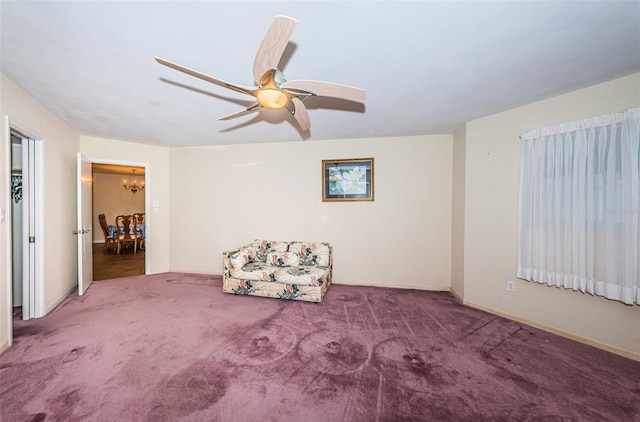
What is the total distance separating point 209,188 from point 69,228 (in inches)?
78.0

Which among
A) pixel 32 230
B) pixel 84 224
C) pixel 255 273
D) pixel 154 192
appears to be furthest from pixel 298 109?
pixel 154 192

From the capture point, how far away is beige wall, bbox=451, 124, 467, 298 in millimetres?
3273

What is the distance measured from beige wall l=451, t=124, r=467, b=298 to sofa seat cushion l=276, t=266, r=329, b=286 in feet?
6.40

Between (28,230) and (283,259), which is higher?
(28,230)

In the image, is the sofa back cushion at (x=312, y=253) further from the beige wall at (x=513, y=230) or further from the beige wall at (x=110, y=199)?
the beige wall at (x=110, y=199)

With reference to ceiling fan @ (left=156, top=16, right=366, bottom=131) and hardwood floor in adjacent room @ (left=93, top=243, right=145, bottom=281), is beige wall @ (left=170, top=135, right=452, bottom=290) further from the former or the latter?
ceiling fan @ (left=156, top=16, right=366, bottom=131)

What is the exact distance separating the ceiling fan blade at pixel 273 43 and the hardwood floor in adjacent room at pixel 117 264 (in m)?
4.79

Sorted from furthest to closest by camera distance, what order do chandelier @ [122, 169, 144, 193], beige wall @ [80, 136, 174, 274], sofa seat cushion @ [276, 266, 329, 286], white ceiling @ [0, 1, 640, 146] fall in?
chandelier @ [122, 169, 144, 193]
beige wall @ [80, 136, 174, 274]
sofa seat cushion @ [276, 266, 329, 286]
white ceiling @ [0, 1, 640, 146]

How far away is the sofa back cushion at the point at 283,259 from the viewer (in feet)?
12.3

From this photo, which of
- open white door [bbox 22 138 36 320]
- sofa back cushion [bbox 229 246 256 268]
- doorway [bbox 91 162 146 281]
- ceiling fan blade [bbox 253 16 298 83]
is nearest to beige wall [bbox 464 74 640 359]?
ceiling fan blade [bbox 253 16 298 83]

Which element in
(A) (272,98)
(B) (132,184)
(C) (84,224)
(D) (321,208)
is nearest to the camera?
(A) (272,98)

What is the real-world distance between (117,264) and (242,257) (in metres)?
3.50

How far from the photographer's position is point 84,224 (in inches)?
131

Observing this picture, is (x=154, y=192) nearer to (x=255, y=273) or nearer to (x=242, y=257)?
(x=242, y=257)
